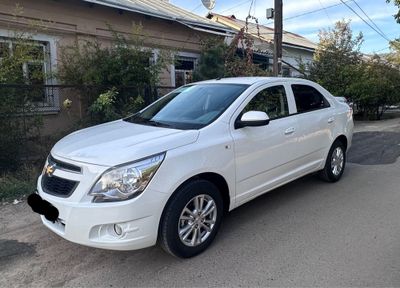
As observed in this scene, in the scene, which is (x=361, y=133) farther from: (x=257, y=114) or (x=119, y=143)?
(x=119, y=143)

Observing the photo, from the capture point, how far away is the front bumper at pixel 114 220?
3154 millimetres

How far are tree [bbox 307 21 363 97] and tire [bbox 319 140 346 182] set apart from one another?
9591mm

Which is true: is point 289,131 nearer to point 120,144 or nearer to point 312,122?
point 312,122

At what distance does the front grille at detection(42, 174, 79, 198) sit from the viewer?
334 centimetres

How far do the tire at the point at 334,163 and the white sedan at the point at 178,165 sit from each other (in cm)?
66

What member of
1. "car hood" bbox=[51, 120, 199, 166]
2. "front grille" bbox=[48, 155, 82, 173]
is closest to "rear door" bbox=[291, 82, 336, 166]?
"car hood" bbox=[51, 120, 199, 166]

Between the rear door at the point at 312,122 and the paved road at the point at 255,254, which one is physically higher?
the rear door at the point at 312,122

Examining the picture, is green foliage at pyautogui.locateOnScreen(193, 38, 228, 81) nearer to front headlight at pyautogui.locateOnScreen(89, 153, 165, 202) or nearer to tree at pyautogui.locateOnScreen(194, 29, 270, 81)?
tree at pyautogui.locateOnScreen(194, 29, 270, 81)

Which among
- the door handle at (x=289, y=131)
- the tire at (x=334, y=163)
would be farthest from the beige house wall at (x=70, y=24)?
the tire at (x=334, y=163)

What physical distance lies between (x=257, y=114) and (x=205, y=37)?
10292mm

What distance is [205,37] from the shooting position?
13.8 meters

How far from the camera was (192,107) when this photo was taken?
4559 mm

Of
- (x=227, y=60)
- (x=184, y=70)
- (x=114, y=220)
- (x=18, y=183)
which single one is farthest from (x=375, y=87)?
(x=114, y=220)

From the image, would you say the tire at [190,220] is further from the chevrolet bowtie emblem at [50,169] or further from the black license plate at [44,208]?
the chevrolet bowtie emblem at [50,169]
